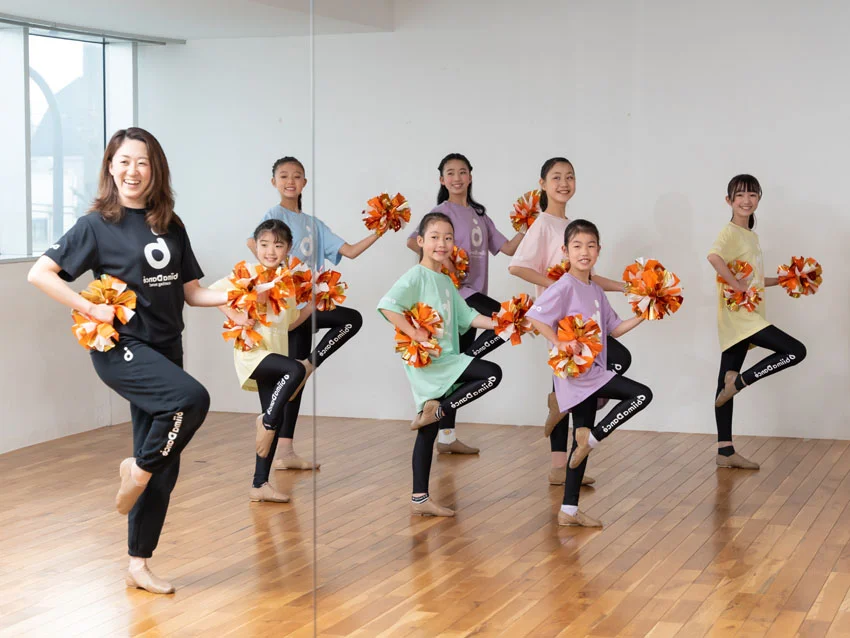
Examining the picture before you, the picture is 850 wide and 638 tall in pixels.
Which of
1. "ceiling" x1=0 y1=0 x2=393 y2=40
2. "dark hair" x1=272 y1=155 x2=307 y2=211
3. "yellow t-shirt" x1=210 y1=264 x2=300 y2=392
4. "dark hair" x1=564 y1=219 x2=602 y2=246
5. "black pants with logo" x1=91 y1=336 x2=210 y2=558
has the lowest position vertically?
"black pants with logo" x1=91 y1=336 x2=210 y2=558

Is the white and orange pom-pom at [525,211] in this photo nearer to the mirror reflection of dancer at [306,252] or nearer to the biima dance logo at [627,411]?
the mirror reflection of dancer at [306,252]

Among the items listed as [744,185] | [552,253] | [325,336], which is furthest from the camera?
[744,185]

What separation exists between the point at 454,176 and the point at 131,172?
2.68 m

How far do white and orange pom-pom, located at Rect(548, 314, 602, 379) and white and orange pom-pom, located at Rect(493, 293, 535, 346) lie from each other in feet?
0.59

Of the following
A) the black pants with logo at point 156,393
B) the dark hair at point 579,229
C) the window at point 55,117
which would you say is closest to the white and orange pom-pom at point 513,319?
the dark hair at point 579,229

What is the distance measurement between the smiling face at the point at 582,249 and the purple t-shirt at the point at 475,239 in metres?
1.13

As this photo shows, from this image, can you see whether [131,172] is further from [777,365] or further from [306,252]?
[777,365]

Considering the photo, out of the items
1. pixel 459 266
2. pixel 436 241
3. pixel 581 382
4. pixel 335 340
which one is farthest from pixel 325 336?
pixel 459 266

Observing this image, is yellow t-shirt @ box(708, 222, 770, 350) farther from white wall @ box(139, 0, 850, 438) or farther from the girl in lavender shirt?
the girl in lavender shirt

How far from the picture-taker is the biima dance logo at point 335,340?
407cm

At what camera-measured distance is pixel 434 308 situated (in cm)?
461

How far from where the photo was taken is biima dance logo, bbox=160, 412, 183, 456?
10.7 feet

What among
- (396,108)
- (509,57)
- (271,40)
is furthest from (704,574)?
(509,57)

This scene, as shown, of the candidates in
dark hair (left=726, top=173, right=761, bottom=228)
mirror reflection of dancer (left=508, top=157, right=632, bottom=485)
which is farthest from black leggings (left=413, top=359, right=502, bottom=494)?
dark hair (left=726, top=173, right=761, bottom=228)
